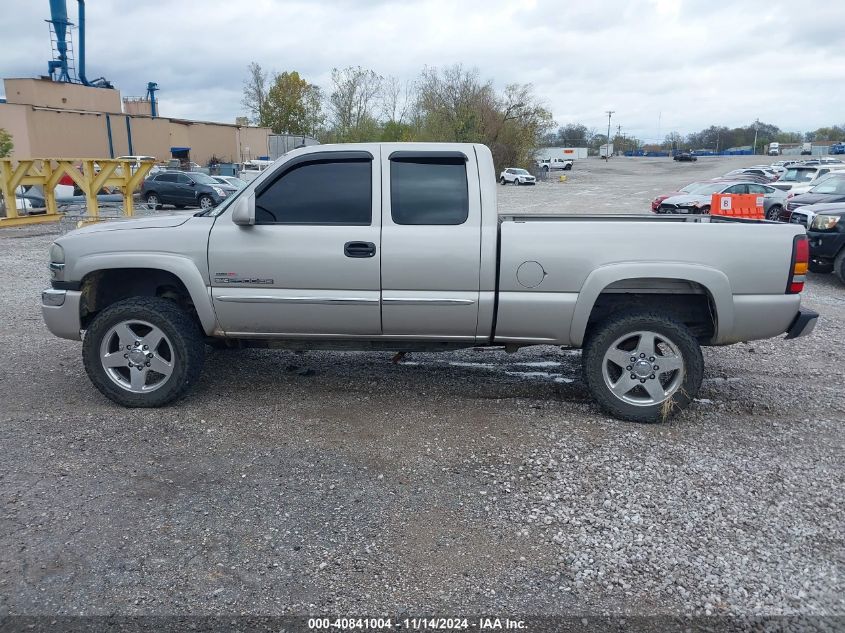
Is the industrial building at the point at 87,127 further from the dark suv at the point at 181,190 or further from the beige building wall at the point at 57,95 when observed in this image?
the dark suv at the point at 181,190

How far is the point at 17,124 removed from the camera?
37594 millimetres

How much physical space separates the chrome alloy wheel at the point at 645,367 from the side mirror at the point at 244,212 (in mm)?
2708

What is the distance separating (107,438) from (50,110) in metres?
41.8

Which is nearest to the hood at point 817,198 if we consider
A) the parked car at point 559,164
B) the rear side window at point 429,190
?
the rear side window at point 429,190

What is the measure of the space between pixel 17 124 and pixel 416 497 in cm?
4219

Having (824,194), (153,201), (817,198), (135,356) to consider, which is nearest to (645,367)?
(135,356)

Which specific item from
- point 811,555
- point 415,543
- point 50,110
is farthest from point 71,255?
point 50,110

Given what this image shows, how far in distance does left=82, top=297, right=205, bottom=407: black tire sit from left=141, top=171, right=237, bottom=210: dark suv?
76.2 feet

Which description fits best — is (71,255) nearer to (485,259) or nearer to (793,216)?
(485,259)

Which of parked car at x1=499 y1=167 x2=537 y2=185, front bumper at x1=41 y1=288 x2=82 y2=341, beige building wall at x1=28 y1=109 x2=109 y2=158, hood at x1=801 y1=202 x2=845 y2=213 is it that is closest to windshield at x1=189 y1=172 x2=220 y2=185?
beige building wall at x1=28 y1=109 x2=109 y2=158

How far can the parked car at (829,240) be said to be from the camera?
34.6ft

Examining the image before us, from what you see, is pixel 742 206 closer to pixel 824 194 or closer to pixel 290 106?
pixel 824 194

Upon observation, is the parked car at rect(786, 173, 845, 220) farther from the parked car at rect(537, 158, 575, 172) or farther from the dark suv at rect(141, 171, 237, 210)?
the parked car at rect(537, 158, 575, 172)

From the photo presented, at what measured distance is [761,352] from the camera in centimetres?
694
